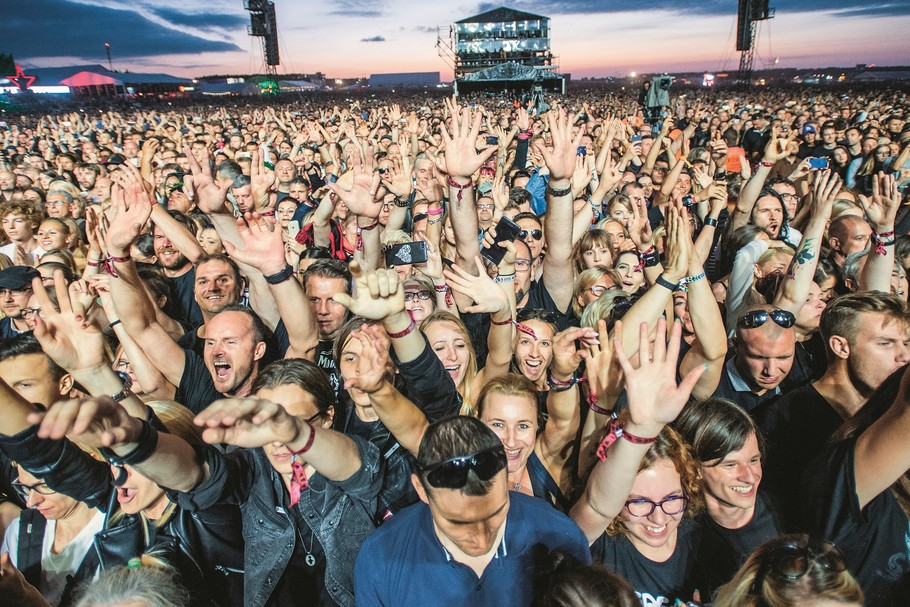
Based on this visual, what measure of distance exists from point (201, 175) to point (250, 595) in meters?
3.03

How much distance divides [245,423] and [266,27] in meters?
52.4

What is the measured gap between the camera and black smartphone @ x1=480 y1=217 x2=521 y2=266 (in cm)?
330

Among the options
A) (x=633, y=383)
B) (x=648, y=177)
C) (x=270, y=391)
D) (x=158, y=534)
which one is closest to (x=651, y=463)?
(x=633, y=383)

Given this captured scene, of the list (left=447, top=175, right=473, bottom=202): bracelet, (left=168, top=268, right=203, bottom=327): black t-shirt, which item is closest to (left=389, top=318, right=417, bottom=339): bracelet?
(left=447, top=175, right=473, bottom=202): bracelet

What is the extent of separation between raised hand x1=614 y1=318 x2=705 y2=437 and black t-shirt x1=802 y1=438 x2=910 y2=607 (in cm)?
59

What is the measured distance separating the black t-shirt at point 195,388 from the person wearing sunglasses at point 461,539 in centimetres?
168

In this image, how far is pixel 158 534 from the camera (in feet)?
6.68

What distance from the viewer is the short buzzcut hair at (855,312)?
2449 millimetres

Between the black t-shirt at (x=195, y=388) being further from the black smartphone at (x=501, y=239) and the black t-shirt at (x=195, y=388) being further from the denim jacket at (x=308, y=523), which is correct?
the black smartphone at (x=501, y=239)

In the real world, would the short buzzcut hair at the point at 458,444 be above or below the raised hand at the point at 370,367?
below

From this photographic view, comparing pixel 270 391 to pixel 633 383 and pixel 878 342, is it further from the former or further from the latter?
pixel 878 342

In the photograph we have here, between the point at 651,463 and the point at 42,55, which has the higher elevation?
the point at 42,55

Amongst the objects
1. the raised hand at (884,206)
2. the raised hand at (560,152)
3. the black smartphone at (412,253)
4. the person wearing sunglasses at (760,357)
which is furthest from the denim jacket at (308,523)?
the raised hand at (884,206)

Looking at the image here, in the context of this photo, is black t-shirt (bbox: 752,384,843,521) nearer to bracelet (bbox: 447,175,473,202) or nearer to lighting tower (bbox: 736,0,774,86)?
bracelet (bbox: 447,175,473,202)
